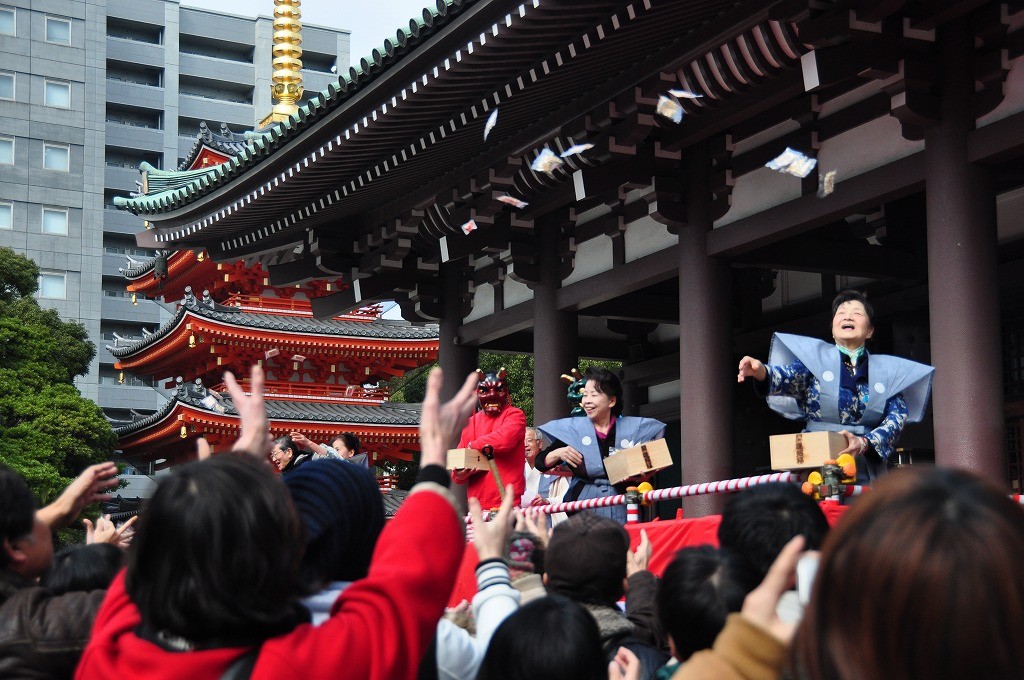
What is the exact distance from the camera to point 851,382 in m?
5.66

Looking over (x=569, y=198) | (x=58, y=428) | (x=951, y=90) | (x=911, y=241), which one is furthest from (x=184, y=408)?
(x=951, y=90)

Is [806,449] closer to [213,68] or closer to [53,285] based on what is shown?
[53,285]

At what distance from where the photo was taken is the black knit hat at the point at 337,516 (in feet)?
7.04

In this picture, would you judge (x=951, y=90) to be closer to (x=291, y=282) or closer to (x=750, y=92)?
(x=750, y=92)

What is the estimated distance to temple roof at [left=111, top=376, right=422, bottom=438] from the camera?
2225 centimetres

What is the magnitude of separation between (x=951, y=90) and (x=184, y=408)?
1824cm

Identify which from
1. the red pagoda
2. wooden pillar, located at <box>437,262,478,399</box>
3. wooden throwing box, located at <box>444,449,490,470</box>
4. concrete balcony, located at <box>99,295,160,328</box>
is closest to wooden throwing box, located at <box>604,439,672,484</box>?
wooden throwing box, located at <box>444,449,490,470</box>

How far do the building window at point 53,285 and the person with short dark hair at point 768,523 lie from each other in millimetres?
44937

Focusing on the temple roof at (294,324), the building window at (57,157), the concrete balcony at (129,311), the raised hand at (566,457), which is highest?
the building window at (57,157)

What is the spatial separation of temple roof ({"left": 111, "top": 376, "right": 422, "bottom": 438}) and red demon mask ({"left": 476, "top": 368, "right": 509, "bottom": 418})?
1359cm

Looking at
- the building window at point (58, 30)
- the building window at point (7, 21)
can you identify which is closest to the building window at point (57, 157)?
the building window at point (58, 30)

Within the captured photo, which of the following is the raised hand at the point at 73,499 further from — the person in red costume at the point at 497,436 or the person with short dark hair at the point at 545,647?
the person in red costume at the point at 497,436

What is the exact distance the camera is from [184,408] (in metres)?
22.2

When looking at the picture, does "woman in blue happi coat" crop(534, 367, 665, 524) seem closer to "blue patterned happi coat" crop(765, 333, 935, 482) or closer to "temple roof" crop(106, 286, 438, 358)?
"blue patterned happi coat" crop(765, 333, 935, 482)
